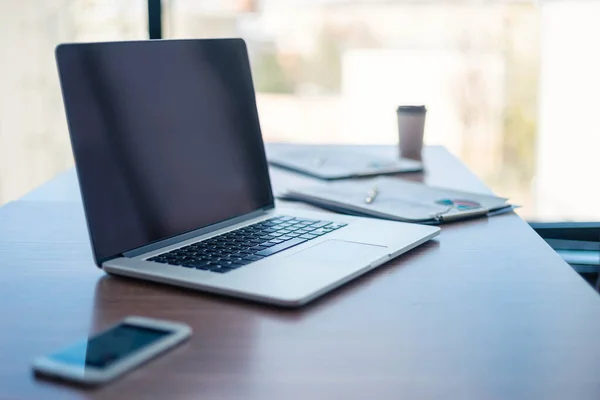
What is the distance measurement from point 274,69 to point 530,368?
3.00 meters

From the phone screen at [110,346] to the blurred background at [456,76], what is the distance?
8.75 ft

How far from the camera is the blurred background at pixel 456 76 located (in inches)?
129

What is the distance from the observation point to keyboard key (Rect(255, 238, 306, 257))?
86 cm

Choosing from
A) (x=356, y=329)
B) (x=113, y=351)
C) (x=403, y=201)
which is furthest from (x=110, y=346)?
(x=403, y=201)

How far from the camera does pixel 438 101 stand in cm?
345

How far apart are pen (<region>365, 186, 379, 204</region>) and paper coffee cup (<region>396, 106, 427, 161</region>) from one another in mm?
471

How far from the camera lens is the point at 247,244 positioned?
2.98ft

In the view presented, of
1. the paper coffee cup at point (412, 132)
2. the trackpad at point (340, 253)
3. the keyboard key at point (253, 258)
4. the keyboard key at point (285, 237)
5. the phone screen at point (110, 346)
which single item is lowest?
the trackpad at point (340, 253)

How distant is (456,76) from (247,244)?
8.89 ft

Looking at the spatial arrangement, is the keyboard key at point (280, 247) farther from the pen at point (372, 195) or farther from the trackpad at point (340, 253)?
the pen at point (372, 195)

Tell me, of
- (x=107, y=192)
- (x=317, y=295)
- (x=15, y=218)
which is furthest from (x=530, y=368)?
(x=15, y=218)

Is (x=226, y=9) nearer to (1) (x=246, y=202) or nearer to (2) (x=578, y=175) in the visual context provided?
(2) (x=578, y=175)

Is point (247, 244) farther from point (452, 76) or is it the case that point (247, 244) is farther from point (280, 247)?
point (452, 76)

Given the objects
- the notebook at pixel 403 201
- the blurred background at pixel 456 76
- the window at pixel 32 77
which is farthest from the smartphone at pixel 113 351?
the blurred background at pixel 456 76
